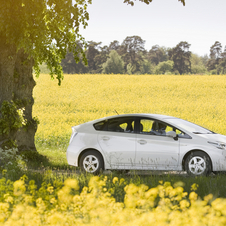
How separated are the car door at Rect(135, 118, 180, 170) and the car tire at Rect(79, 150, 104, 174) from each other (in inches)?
38.4

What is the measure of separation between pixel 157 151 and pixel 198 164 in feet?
3.39

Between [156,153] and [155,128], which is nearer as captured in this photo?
[156,153]

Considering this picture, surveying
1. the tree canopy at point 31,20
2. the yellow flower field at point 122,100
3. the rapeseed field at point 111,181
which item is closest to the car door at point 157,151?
the rapeseed field at point 111,181

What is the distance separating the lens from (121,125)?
9109mm

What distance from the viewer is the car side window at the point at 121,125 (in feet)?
29.6

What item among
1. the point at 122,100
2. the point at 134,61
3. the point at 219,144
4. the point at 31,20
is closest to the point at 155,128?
the point at 219,144

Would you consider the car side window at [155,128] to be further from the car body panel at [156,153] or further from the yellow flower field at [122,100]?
the yellow flower field at [122,100]

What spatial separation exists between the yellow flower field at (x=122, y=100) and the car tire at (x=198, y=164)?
991 cm

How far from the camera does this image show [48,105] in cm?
3123

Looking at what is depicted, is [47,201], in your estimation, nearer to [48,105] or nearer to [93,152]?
[93,152]

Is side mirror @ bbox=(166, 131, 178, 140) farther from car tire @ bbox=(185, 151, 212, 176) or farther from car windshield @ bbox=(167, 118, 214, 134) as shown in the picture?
car tire @ bbox=(185, 151, 212, 176)

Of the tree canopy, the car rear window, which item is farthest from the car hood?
the tree canopy

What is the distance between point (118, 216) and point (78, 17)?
8097mm

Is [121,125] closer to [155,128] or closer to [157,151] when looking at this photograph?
[155,128]
